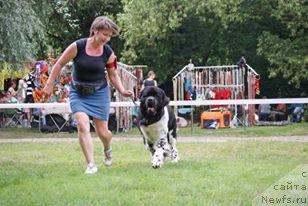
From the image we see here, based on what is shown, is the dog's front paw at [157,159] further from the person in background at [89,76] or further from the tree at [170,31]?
the tree at [170,31]

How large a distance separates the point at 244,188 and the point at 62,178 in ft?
6.78

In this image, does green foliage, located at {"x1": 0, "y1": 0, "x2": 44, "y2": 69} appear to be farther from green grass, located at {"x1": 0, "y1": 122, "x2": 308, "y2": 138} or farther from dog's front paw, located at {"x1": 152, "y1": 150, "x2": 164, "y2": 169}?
dog's front paw, located at {"x1": 152, "y1": 150, "x2": 164, "y2": 169}

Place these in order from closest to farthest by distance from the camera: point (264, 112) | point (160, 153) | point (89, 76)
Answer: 1. point (89, 76)
2. point (160, 153)
3. point (264, 112)

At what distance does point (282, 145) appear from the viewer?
12.4 metres

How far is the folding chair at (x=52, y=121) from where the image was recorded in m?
19.0

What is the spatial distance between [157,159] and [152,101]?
742 millimetres

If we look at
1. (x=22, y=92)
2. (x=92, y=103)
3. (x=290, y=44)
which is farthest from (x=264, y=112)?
(x=92, y=103)

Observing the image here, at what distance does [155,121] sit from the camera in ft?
26.9

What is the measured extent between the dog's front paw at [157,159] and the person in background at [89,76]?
0.89m

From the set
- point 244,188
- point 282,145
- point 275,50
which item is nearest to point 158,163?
point 244,188

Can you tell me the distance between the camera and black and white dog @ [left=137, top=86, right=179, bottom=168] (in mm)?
8062

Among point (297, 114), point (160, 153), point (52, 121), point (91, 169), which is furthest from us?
point (297, 114)

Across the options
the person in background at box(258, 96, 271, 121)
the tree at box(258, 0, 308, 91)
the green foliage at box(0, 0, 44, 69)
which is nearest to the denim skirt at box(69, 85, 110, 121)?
the green foliage at box(0, 0, 44, 69)

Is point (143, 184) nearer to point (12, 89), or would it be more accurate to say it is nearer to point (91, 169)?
point (91, 169)
